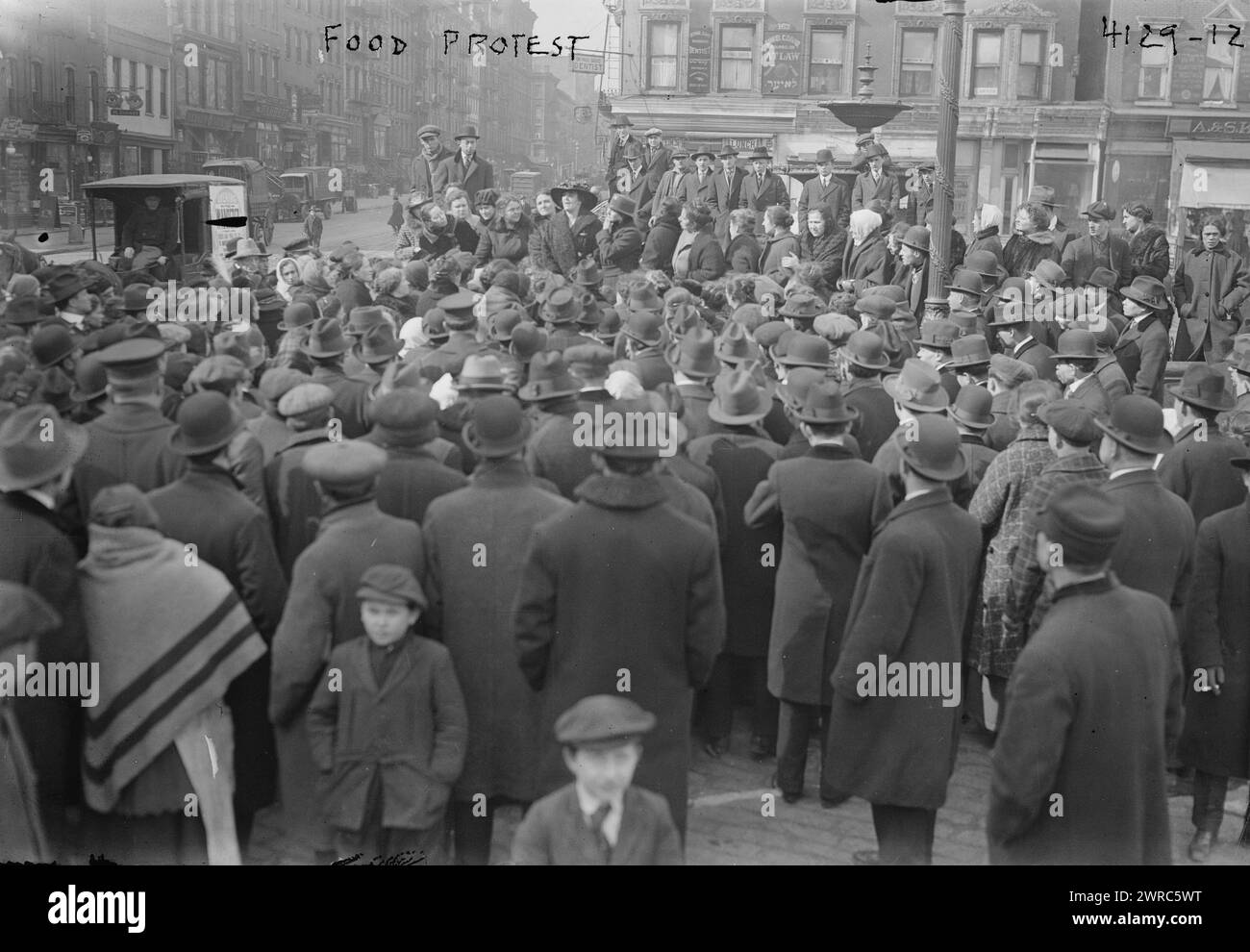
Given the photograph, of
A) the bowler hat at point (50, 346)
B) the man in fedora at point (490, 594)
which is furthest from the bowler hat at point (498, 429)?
the bowler hat at point (50, 346)

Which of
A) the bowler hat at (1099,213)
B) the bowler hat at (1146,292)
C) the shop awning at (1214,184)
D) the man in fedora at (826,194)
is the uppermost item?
the shop awning at (1214,184)

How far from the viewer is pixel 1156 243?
13250 mm

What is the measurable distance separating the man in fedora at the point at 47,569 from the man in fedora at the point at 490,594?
1293 mm

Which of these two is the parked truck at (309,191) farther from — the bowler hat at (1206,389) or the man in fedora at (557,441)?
the bowler hat at (1206,389)

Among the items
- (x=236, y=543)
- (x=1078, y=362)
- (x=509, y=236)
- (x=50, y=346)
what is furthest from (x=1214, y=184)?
(x=236, y=543)

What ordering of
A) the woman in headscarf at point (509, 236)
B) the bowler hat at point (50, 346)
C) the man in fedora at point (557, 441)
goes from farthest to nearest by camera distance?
the woman in headscarf at point (509, 236) < the bowler hat at point (50, 346) < the man in fedora at point (557, 441)

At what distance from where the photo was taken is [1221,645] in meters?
5.69

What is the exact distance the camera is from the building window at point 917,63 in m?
21.7

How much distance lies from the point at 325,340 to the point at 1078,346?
171 inches

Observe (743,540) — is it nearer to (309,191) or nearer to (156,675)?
(156,675)

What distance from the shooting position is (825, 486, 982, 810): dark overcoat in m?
5.11

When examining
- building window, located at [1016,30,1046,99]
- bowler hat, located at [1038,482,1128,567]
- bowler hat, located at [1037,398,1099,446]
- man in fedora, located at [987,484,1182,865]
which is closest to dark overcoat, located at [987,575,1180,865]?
man in fedora, located at [987,484,1182,865]
